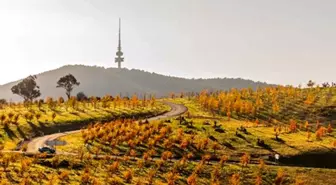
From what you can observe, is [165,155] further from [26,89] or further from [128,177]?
[26,89]

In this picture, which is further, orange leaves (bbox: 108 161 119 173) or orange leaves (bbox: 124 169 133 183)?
orange leaves (bbox: 108 161 119 173)

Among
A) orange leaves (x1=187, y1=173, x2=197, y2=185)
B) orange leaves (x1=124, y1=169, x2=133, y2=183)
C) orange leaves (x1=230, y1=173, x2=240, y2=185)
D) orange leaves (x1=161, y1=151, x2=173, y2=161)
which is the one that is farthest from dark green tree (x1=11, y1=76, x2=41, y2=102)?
orange leaves (x1=230, y1=173, x2=240, y2=185)

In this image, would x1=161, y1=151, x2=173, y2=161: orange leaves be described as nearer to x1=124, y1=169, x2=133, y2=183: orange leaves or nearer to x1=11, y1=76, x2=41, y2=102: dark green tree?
x1=124, y1=169, x2=133, y2=183: orange leaves

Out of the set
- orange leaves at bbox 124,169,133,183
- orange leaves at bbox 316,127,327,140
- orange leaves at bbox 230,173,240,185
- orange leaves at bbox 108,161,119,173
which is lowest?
orange leaves at bbox 230,173,240,185

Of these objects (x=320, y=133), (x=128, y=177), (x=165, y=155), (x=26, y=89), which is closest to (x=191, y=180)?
(x=128, y=177)

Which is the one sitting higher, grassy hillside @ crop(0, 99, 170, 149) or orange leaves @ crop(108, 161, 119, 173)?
grassy hillside @ crop(0, 99, 170, 149)

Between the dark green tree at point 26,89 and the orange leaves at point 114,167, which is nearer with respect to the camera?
the orange leaves at point 114,167

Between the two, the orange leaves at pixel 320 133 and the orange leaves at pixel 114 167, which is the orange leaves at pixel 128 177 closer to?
the orange leaves at pixel 114 167

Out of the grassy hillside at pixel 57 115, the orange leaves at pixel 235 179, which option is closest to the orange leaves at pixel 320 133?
the orange leaves at pixel 235 179

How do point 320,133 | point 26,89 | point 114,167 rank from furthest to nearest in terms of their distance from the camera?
1. point 26,89
2. point 320,133
3. point 114,167

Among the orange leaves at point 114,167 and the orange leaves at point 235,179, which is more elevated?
the orange leaves at point 114,167

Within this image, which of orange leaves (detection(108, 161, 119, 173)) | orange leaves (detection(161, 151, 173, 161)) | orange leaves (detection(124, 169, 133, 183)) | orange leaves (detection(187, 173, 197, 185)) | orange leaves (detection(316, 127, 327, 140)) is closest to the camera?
orange leaves (detection(124, 169, 133, 183))

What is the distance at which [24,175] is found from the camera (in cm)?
6794

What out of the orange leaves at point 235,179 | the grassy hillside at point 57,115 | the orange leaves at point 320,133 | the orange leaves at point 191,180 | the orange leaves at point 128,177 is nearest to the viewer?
the orange leaves at point 128,177
